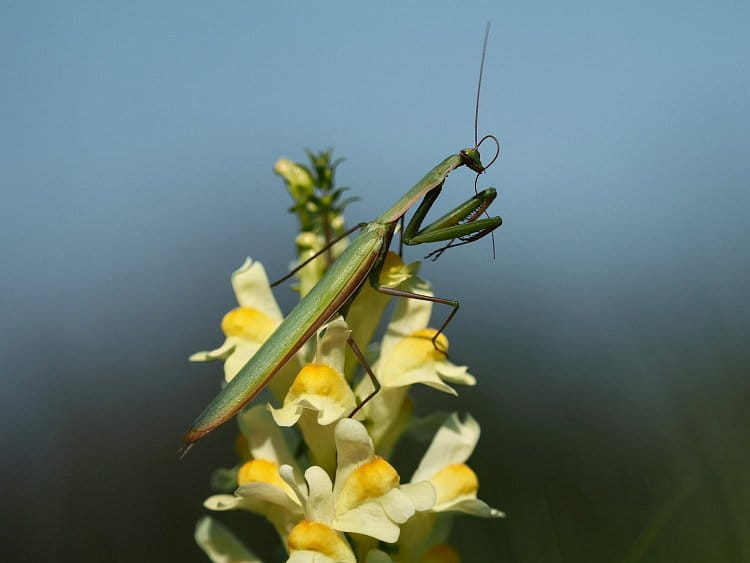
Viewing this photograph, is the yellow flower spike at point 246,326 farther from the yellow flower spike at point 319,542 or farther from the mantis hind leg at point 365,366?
the yellow flower spike at point 319,542

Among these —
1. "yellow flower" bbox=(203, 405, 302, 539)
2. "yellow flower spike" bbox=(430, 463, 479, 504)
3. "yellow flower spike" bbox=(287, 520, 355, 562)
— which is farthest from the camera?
"yellow flower spike" bbox=(430, 463, 479, 504)

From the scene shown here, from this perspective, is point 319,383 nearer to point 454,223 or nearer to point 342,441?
point 342,441

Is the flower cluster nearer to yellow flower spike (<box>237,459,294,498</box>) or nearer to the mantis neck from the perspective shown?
yellow flower spike (<box>237,459,294,498</box>)

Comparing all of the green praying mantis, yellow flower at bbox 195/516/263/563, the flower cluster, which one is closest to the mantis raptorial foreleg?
the green praying mantis

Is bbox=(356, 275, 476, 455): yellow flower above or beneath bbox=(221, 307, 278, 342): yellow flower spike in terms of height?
beneath

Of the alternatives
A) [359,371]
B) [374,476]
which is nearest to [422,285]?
[359,371]

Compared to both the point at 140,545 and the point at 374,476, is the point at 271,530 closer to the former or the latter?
the point at 140,545
